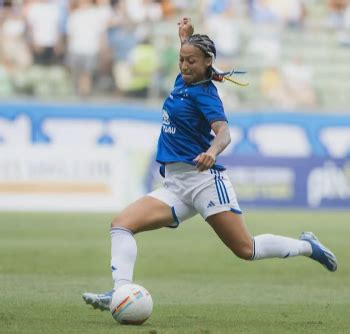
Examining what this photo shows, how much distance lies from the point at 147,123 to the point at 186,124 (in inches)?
564

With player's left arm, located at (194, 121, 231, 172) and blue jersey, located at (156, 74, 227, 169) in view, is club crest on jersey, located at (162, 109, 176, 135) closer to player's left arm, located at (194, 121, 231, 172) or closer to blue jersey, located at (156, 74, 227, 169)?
blue jersey, located at (156, 74, 227, 169)

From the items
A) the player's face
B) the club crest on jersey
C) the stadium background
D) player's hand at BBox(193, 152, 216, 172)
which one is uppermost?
the player's face

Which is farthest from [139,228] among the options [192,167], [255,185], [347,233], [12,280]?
[255,185]

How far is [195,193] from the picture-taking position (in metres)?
7.89

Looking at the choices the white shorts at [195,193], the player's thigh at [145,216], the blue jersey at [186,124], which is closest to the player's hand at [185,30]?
the blue jersey at [186,124]

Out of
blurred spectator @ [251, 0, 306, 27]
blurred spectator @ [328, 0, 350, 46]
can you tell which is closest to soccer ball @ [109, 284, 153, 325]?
blurred spectator @ [251, 0, 306, 27]

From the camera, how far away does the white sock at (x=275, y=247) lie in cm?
814

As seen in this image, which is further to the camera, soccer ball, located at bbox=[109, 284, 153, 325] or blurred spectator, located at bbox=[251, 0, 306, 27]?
blurred spectator, located at bbox=[251, 0, 306, 27]

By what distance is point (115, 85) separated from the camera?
2358cm

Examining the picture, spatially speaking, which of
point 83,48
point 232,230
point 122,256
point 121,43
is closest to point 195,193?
point 232,230

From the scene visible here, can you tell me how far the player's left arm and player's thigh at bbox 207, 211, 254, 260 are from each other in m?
0.71

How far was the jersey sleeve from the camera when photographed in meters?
7.59

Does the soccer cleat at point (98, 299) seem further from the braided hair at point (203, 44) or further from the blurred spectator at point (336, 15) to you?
the blurred spectator at point (336, 15)

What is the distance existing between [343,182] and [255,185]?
184cm
